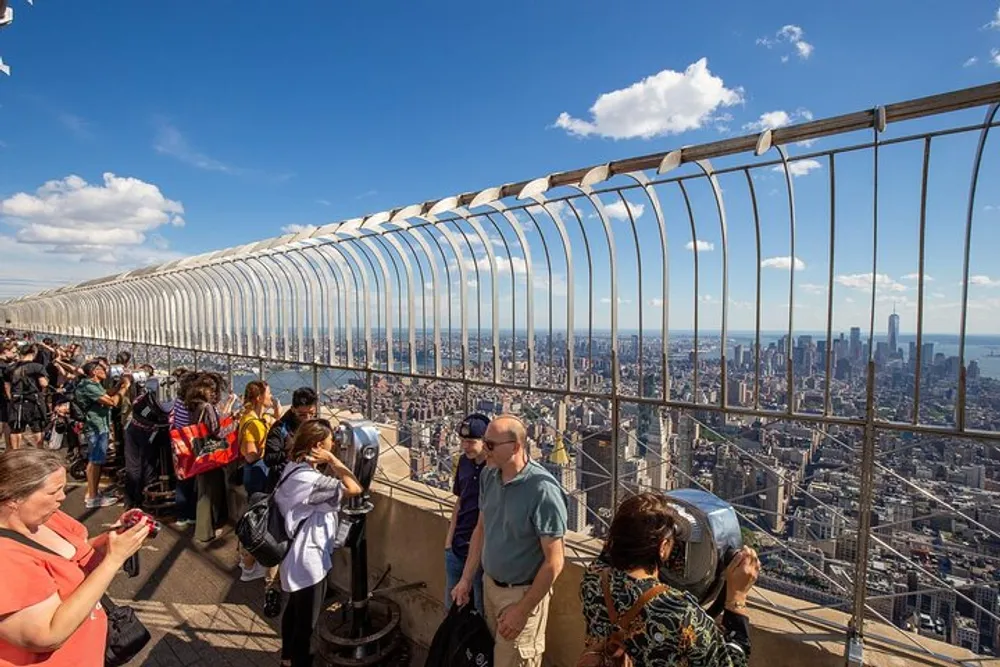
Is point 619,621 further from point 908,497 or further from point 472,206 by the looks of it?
point 472,206

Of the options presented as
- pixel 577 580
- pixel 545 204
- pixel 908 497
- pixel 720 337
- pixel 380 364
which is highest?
pixel 545 204

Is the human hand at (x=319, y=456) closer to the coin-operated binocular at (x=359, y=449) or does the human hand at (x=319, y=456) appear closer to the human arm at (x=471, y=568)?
the coin-operated binocular at (x=359, y=449)

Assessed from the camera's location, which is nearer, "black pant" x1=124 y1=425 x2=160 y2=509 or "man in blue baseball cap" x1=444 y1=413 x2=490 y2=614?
"man in blue baseball cap" x1=444 y1=413 x2=490 y2=614

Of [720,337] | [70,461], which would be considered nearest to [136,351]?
[70,461]

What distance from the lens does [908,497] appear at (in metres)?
2.38

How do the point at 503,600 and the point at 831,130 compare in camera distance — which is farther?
the point at 503,600

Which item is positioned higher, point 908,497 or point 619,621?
point 908,497

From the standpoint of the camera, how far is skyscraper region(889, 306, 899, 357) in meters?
2.27

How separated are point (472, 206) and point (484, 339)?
1.04 meters

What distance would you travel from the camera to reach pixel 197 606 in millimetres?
4305

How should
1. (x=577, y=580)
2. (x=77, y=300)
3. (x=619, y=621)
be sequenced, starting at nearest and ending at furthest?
(x=619, y=621), (x=577, y=580), (x=77, y=300)

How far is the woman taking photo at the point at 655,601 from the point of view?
5.35 ft

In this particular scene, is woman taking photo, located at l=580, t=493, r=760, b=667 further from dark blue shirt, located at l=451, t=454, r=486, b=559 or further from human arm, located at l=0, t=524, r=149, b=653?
human arm, located at l=0, t=524, r=149, b=653

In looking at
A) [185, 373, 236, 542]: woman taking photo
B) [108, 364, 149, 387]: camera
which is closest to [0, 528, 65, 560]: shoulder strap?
[185, 373, 236, 542]: woman taking photo
